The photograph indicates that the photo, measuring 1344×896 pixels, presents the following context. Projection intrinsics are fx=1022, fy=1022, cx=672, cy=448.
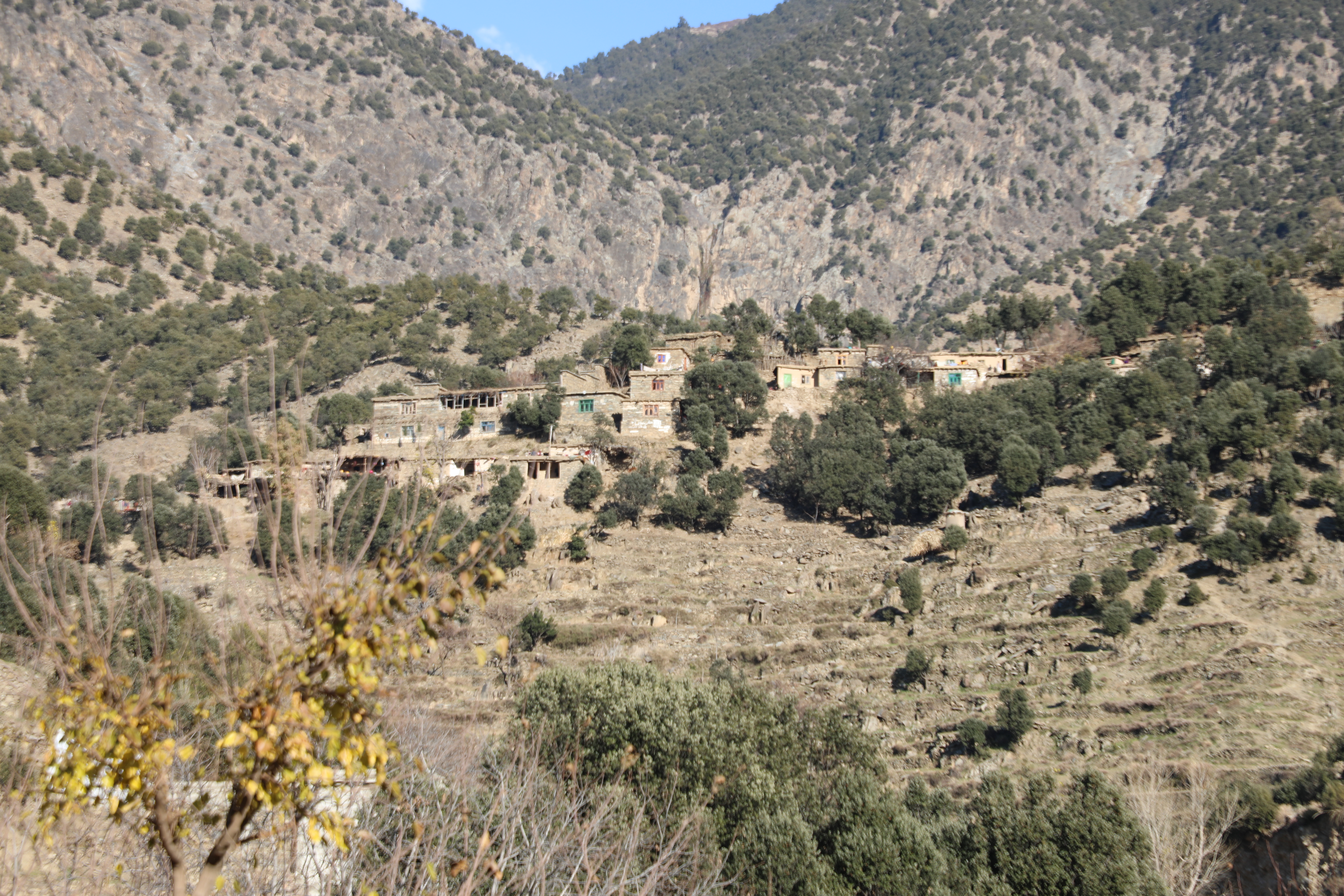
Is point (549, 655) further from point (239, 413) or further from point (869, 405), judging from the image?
point (239, 413)

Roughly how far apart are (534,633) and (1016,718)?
15.8 meters

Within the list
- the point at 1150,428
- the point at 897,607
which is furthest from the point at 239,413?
the point at 1150,428

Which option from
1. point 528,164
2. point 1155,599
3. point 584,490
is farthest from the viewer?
point 528,164

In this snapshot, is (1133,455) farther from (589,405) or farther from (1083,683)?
(589,405)

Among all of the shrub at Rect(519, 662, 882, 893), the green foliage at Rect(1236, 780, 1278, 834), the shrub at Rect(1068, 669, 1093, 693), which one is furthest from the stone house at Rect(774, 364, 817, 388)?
the green foliage at Rect(1236, 780, 1278, 834)

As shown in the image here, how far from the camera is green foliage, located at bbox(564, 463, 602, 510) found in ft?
153

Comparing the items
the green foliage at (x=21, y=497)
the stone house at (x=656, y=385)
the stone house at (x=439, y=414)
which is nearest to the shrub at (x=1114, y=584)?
the stone house at (x=656, y=385)

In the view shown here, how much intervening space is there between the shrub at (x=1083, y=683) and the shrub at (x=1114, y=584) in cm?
436

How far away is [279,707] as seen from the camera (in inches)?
230

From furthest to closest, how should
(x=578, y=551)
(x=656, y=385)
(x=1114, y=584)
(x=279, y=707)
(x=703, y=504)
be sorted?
(x=656, y=385)
(x=703, y=504)
(x=578, y=551)
(x=1114, y=584)
(x=279, y=707)

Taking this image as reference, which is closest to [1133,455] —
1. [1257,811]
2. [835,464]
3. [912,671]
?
[835,464]

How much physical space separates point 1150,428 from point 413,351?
49495 mm

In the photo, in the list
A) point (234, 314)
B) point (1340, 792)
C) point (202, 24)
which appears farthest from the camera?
point (202, 24)

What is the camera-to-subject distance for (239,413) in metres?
63.1
